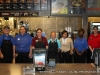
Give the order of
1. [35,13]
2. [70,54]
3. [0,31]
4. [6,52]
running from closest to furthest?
[6,52] < [70,54] < [35,13] < [0,31]

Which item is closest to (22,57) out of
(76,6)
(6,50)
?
(6,50)

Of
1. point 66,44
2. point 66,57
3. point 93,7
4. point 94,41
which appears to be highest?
point 93,7

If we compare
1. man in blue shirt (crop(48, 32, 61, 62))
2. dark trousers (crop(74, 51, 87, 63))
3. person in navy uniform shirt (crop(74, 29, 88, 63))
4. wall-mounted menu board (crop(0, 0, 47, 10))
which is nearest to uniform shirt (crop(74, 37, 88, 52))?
person in navy uniform shirt (crop(74, 29, 88, 63))

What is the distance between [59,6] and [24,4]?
3.42ft

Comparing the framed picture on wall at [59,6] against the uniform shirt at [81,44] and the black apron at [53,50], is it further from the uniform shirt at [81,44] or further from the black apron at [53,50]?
the black apron at [53,50]

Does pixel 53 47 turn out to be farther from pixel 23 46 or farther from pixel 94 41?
pixel 94 41

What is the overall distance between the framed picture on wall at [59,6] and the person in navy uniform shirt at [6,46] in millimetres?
1785

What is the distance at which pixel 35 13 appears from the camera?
6.69m

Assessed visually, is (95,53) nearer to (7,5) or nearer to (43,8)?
(43,8)

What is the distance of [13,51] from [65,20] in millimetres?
2481

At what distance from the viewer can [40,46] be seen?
5.45 meters

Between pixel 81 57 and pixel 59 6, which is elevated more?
pixel 59 6

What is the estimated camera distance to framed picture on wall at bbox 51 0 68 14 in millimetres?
6746

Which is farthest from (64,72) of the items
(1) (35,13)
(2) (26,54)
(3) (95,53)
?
(1) (35,13)
